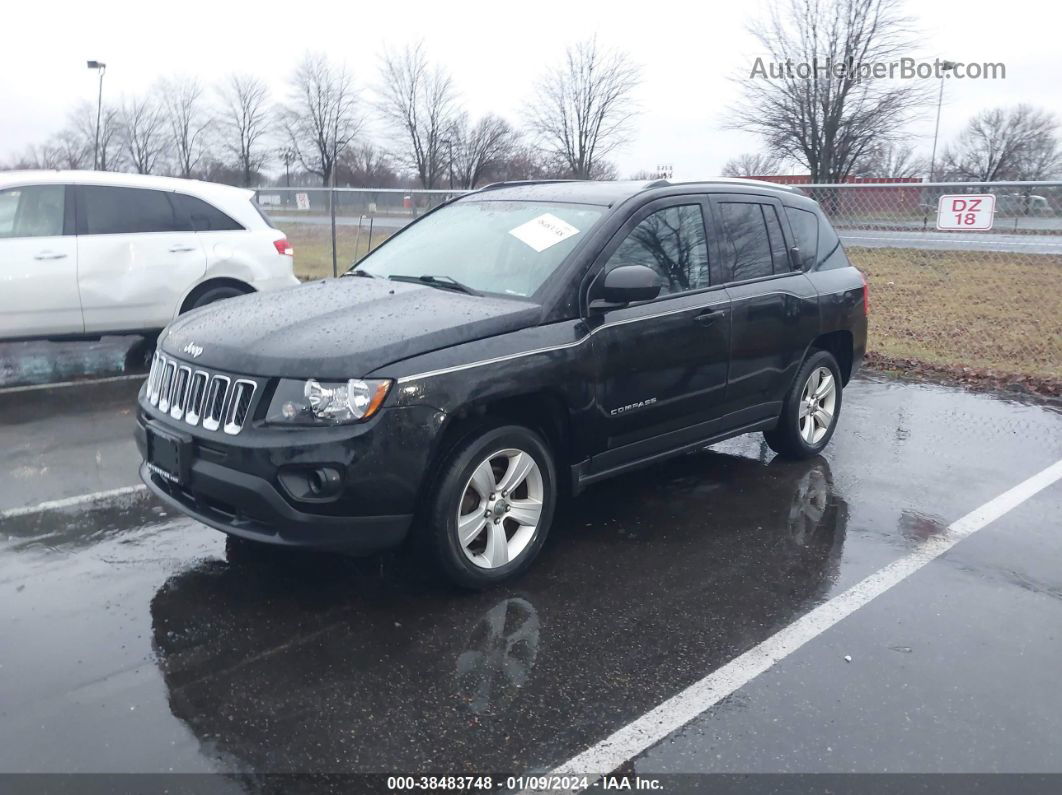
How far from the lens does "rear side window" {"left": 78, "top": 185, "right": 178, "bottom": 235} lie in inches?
321

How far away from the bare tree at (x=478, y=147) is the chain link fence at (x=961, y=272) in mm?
29018

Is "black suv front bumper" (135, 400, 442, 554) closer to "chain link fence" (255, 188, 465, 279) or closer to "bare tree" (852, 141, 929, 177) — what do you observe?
"chain link fence" (255, 188, 465, 279)

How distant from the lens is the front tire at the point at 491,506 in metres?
3.77

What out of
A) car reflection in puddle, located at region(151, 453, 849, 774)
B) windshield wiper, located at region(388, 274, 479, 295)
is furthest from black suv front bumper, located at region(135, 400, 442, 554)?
windshield wiper, located at region(388, 274, 479, 295)

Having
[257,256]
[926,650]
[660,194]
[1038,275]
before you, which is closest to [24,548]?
[660,194]

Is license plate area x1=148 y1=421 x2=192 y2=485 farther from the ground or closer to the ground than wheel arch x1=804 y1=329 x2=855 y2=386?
closer to the ground

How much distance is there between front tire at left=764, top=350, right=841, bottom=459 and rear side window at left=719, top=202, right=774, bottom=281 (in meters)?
0.83

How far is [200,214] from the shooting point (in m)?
8.71

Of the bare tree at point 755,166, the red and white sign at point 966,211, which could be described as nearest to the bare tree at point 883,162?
the bare tree at point 755,166

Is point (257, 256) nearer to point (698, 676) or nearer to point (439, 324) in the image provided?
point (439, 324)

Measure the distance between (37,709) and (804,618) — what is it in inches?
119

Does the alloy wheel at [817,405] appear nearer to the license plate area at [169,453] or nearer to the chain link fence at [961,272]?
the chain link fence at [961,272]

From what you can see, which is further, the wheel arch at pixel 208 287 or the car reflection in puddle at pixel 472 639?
the wheel arch at pixel 208 287

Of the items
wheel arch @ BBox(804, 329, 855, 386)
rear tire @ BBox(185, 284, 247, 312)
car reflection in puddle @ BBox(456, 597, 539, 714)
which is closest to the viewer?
car reflection in puddle @ BBox(456, 597, 539, 714)
